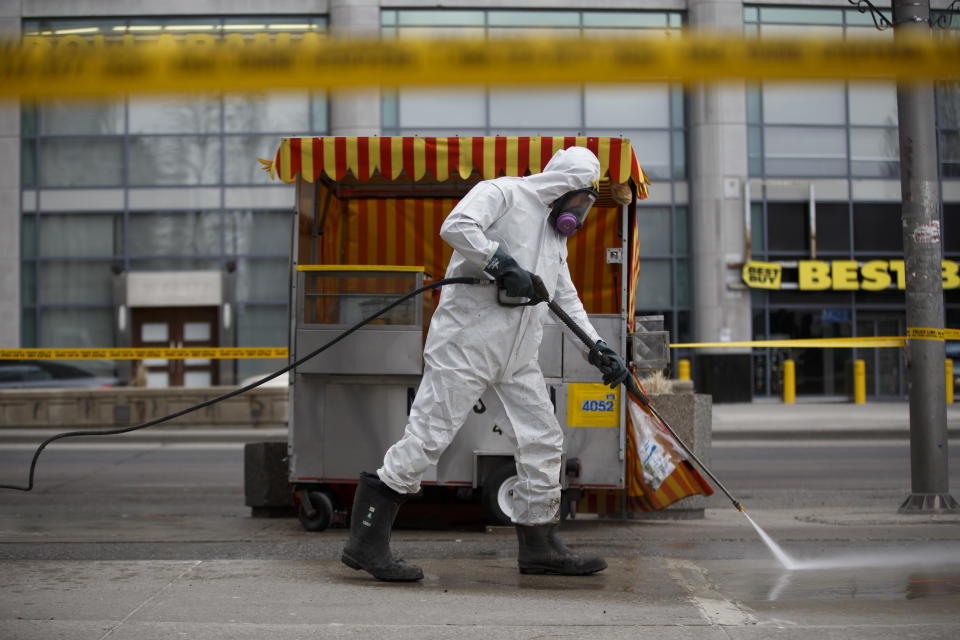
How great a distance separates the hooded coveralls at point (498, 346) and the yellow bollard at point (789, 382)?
61.1 ft

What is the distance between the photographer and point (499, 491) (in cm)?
615

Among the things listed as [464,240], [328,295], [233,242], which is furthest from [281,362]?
[464,240]

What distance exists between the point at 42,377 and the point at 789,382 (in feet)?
48.3

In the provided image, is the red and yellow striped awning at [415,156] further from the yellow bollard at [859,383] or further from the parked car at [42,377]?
the yellow bollard at [859,383]

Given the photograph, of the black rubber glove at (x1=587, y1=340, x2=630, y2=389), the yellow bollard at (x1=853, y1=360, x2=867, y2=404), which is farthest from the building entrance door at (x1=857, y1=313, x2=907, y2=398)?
the black rubber glove at (x1=587, y1=340, x2=630, y2=389)

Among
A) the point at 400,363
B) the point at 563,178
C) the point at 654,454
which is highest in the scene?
the point at 563,178

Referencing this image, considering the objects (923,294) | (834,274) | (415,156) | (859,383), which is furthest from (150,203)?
(923,294)

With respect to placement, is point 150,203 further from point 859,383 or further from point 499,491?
point 499,491

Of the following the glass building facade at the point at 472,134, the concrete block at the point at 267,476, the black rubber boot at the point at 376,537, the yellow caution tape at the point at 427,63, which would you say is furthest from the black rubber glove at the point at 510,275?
the glass building facade at the point at 472,134

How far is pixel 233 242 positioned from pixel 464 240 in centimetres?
1901

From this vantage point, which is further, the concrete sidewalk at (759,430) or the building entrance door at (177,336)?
the building entrance door at (177,336)

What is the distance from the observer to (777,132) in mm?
22906

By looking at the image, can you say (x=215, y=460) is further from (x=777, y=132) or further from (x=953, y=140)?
(x=953, y=140)

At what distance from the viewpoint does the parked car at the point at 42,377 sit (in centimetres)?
1768
